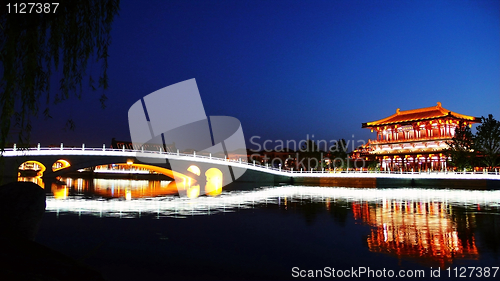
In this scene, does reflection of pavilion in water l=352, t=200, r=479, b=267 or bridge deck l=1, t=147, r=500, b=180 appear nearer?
reflection of pavilion in water l=352, t=200, r=479, b=267

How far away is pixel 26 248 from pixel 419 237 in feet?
29.3

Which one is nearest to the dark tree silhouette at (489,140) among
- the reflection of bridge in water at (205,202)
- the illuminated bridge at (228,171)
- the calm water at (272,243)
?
the illuminated bridge at (228,171)

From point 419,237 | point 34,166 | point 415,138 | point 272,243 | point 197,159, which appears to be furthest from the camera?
point 34,166

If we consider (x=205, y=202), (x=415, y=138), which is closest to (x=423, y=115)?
(x=415, y=138)

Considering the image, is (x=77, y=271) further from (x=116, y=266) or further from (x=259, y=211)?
(x=259, y=211)

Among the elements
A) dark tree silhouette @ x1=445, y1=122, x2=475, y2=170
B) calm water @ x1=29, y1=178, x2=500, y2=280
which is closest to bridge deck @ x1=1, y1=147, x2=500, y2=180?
dark tree silhouette @ x1=445, y1=122, x2=475, y2=170

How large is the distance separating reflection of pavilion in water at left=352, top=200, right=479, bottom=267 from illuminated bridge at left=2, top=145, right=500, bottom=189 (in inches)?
994

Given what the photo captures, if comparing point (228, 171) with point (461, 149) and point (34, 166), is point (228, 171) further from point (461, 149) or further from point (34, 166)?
point (34, 166)

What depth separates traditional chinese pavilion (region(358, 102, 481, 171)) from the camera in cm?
4888

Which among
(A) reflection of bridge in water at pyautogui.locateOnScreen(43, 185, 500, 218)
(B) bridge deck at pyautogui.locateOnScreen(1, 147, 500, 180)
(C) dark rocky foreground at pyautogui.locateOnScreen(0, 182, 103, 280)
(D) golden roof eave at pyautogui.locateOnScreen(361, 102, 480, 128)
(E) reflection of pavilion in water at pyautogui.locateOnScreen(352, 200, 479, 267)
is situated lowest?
(E) reflection of pavilion in water at pyautogui.locateOnScreen(352, 200, 479, 267)

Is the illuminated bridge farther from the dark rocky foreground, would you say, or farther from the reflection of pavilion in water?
the dark rocky foreground

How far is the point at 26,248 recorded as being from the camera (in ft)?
20.0

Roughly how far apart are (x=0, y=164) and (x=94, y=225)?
4720mm

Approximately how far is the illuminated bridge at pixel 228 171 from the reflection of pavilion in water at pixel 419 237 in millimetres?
25259
